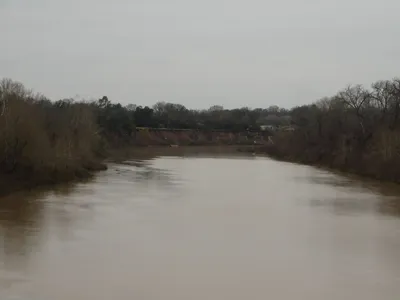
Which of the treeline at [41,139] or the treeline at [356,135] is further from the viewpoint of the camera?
the treeline at [356,135]

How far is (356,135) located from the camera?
3784 centimetres

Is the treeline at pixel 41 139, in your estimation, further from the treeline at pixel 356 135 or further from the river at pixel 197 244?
the treeline at pixel 356 135

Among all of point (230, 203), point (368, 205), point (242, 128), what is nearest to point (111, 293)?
point (230, 203)

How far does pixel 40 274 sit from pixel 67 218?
18.8 feet

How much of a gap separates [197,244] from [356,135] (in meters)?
27.7

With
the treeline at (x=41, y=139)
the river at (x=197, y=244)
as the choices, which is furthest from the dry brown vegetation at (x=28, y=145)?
the river at (x=197, y=244)

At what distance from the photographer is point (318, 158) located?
4219cm

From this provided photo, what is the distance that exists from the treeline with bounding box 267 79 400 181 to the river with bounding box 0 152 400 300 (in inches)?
311

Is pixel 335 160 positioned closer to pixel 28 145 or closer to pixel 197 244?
pixel 28 145

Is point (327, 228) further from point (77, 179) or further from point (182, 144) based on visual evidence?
point (182, 144)

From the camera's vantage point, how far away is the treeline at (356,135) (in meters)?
29.7

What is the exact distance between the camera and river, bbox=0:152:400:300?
9.16 meters

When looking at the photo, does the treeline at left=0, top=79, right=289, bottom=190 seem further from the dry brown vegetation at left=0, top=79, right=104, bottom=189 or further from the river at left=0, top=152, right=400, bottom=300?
the river at left=0, top=152, right=400, bottom=300

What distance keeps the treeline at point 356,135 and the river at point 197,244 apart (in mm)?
7909
